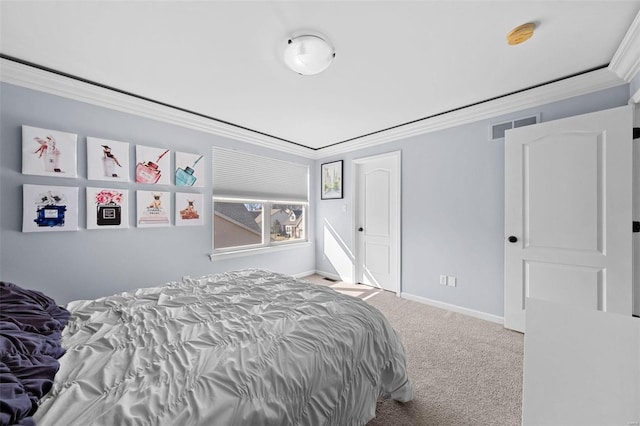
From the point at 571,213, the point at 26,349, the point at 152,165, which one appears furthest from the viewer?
the point at 152,165

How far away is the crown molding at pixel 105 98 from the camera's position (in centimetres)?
209

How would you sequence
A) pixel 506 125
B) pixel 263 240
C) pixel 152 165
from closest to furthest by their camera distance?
pixel 506 125 < pixel 152 165 < pixel 263 240

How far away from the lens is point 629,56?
183 centimetres

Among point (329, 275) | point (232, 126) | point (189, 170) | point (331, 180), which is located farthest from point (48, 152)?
point (329, 275)

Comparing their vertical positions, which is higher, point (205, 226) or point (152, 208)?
point (152, 208)

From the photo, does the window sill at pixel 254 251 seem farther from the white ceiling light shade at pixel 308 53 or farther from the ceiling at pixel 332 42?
the white ceiling light shade at pixel 308 53

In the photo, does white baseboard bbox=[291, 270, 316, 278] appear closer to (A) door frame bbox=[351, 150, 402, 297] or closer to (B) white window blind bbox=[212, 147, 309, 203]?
(A) door frame bbox=[351, 150, 402, 297]

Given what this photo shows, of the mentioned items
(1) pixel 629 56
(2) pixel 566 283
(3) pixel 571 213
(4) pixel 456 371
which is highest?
(1) pixel 629 56

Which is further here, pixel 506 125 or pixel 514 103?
pixel 506 125

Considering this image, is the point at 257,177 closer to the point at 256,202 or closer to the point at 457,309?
the point at 256,202

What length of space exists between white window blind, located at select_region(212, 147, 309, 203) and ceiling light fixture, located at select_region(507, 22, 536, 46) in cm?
322

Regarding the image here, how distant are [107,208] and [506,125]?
14.2ft

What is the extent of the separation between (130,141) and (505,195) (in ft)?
13.2

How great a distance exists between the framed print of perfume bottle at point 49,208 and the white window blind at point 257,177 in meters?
1.43
